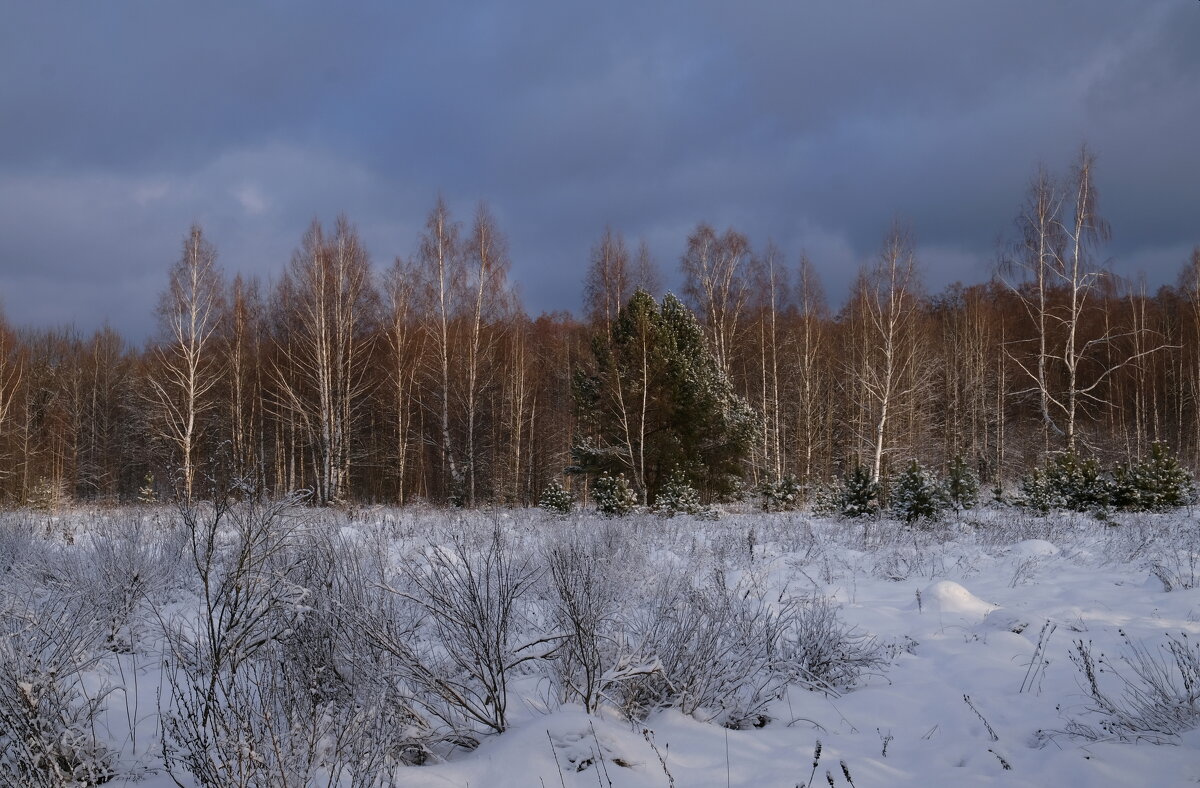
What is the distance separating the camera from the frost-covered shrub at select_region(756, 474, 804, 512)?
17.2 meters

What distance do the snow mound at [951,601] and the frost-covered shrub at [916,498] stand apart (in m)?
7.02

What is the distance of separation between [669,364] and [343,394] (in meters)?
11.6

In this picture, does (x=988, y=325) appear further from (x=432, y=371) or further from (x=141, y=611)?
(x=141, y=611)

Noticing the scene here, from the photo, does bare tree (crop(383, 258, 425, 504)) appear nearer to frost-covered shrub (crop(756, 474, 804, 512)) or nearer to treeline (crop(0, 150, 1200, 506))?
treeline (crop(0, 150, 1200, 506))

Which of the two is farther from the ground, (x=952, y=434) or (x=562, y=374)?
(x=562, y=374)

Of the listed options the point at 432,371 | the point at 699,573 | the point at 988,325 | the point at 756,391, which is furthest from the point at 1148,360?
the point at 699,573

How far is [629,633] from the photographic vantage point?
4414mm

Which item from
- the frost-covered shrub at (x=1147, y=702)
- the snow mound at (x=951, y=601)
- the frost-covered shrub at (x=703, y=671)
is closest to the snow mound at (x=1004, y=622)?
the snow mound at (x=951, y=601)

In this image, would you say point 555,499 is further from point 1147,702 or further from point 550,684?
point 1147,702

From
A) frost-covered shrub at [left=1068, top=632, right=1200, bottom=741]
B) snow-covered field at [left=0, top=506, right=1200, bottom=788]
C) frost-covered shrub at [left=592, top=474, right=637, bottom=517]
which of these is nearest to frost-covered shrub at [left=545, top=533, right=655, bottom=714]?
snow-covered field at [left=0, top=506, right=1200, bottom=788]

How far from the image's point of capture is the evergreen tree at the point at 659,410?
16875 mm

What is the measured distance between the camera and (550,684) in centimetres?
384

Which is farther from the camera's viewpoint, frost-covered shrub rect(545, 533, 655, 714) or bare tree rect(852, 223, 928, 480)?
bare tree rect(852, 223, 928, 480)

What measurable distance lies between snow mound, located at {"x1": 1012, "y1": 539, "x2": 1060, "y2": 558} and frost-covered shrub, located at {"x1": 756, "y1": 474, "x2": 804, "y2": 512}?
8060 millimetres
